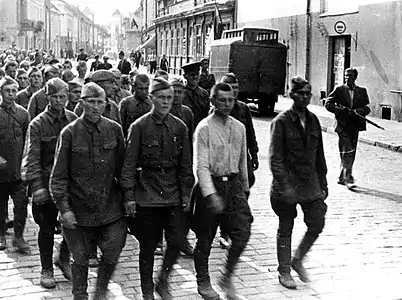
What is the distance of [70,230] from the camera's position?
489 cm

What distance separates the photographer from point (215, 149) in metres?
5.27

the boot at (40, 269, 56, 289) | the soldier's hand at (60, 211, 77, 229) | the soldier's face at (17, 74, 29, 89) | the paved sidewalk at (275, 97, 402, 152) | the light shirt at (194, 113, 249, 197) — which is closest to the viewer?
the soldier's hand at (60, 211, 77, 229)

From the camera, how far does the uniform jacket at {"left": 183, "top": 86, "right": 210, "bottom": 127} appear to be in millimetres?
7902

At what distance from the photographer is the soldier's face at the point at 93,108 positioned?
4875 mm

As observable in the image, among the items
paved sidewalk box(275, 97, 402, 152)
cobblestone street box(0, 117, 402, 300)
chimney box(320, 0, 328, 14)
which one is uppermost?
chimney box(320, 0, 328, 14)

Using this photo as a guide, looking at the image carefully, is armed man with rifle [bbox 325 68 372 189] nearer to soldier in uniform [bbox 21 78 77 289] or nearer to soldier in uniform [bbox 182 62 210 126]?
soldier in uniform [bbox 182 62 210 126]

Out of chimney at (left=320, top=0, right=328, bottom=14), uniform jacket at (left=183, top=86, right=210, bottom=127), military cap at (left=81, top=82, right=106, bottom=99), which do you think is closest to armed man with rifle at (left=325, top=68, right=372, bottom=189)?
uniform jacket at (left=183, top=86, right=210, bottom=127)

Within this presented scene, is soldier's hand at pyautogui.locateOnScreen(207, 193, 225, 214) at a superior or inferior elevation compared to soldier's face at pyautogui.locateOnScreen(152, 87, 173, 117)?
inferior

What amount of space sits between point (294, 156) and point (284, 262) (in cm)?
94

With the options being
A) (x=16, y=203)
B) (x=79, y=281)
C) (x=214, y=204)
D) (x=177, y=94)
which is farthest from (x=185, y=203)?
(x=16, y=203)

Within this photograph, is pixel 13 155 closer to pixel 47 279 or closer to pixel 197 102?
pixel 47 279

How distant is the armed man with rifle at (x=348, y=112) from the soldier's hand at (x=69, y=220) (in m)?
6.29

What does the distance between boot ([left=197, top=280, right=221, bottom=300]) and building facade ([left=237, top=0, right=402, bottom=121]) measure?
15.8 metres

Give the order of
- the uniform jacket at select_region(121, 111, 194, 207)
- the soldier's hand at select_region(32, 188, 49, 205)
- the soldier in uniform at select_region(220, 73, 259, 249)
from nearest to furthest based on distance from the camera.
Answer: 1. the uniform jacket at select_region(121, 111, 194, 207)
2. the soldier's hand at select_region(32, 188, 49, 205)
3. the soldier in uniform at select_region(220, 73, 259, 249)
